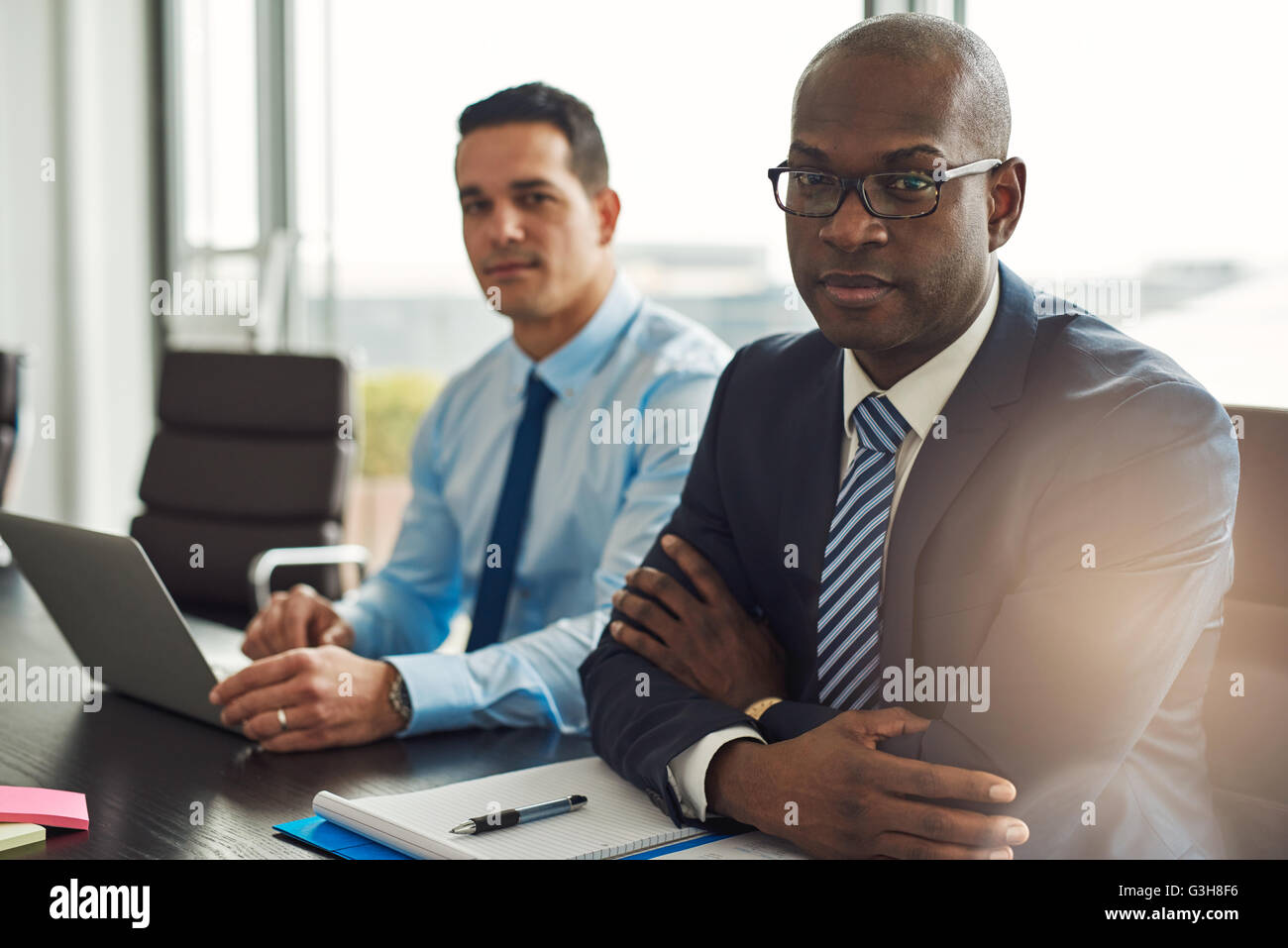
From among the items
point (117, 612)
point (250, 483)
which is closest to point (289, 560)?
point (250, 483)

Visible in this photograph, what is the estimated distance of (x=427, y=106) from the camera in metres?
4.53

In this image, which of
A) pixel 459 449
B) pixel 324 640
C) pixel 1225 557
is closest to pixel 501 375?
pixel 459 449

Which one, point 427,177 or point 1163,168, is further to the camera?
point 427,177

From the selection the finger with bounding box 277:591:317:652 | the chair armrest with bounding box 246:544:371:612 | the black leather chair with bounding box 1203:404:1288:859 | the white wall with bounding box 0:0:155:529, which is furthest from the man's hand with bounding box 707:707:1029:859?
the white wall with bounding box 0:0:155:529

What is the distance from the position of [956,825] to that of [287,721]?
809 millimetres

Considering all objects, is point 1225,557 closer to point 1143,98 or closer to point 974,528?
point 974,528

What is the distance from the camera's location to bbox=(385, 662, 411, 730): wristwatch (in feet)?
5.24

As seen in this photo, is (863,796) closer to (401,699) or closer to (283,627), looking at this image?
(401,699)

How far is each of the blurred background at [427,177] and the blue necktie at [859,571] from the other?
0.84m

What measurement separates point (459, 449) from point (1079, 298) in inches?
48.5

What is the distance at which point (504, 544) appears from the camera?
86.8 inches

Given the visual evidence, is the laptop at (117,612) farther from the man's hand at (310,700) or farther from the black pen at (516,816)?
the black pen at (516,816)

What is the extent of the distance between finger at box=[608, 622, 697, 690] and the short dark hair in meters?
1.10

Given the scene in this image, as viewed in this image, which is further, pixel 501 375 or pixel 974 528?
pixel 501 375
